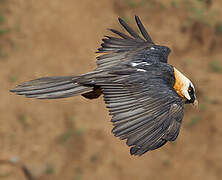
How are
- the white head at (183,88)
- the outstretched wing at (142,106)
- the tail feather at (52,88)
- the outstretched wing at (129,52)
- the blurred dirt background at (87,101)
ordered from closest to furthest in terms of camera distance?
1. the outstretched wing at (142,106)
2. the tail feather at (52,88)
3. the white head at (183,88)
4. the outstretched wing at (129,52)
5. the blurred dirt background at (87,101)

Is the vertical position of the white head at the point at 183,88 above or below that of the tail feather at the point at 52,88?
below

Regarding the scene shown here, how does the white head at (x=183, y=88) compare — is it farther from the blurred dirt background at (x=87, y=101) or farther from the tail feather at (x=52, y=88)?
the blurred dirt background at (x=87, y=101)

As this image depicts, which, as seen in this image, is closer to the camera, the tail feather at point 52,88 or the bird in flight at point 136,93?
the bird in flight at point 136,93

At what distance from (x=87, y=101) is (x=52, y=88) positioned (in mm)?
7243

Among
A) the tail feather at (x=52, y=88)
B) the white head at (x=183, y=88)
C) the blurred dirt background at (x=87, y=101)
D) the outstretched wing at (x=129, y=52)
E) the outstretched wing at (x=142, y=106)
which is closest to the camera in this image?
the outstretched wing at (x=142, y=106)

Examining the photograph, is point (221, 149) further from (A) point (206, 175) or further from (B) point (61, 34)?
(B) point (61, 34)

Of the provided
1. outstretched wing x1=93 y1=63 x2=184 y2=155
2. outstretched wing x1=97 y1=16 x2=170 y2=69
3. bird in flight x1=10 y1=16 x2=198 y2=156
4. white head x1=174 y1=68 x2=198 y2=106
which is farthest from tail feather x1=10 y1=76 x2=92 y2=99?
white head x1=174 y1=68 x2=198 y2=106

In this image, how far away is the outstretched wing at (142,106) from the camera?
24.8ft

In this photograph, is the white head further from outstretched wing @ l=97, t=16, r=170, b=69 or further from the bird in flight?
outstretched wing @ l=97, t=16, r=170, b=69

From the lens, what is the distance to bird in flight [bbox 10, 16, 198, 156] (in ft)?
24.9

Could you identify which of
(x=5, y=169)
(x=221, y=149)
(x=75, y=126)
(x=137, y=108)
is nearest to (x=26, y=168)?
(x=5, y=169)

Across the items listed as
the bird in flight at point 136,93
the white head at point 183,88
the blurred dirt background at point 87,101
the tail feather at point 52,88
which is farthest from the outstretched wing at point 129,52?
the blurred dirt background at point 87,101

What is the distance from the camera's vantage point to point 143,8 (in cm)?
1725

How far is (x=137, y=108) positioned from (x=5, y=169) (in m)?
7.23
